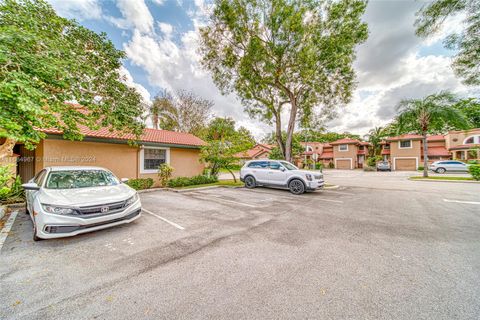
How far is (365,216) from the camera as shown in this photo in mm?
5578

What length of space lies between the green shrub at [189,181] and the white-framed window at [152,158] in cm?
136

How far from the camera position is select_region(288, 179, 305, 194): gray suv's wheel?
9.05 metres

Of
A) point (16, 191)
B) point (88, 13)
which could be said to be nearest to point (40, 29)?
point (88, 13)

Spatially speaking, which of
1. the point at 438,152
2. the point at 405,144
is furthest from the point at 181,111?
the point at 438,152

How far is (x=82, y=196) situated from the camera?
3.93m

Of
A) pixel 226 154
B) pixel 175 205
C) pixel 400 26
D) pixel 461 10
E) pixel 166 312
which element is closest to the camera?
pixel 166 312

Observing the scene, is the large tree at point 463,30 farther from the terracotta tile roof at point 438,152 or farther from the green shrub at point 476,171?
the terracotta tile roof at point 438,152

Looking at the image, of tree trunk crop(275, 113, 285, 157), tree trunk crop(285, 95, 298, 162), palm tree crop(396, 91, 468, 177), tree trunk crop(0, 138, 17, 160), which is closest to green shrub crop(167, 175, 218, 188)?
tree trunk crop(275, 113, 285, 157)

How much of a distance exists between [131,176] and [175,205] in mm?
5247

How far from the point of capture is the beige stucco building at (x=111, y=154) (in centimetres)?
801

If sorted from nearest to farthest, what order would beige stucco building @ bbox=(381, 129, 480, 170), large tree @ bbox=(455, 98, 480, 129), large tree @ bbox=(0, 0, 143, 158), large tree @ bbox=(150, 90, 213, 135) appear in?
large tree @ bbox=(0, 0, 143, 158) < large tree @ bbox=(150, 90, 213, 135) < beige stucco building @ bbox=(381, 129, 480, 170) < large tree @ bbox=(455, 98, 480, 129)

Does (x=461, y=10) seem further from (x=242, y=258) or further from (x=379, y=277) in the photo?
(x=242, y=258)

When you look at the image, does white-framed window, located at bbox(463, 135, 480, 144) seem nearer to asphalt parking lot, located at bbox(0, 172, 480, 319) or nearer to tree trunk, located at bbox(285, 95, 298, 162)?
tree trunk, located at bbox(285, 95, 298, 162)

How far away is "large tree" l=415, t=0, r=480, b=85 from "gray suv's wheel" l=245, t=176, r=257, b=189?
882 cm
